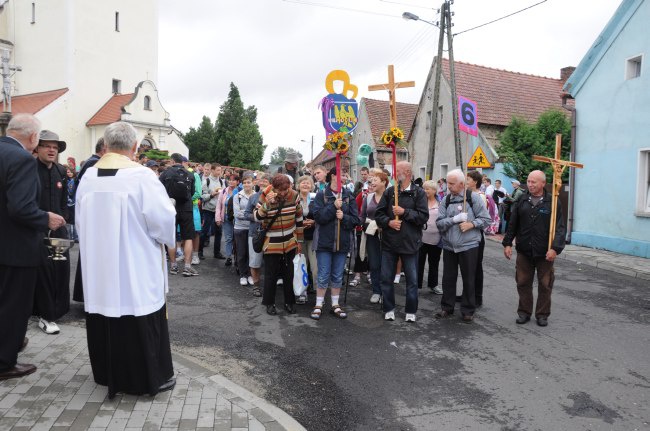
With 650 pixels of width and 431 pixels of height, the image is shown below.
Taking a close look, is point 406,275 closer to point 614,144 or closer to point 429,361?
point 429,361

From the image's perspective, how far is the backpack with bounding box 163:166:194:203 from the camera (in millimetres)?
8727

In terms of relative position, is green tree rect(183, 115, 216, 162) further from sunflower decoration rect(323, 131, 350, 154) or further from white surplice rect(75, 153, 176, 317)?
white surplice rect(75, 153, 176, 317)

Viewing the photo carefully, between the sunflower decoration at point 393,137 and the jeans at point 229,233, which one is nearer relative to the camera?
the sunflower decoration at point 393,137

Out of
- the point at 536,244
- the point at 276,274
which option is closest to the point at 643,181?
the point at 536,244

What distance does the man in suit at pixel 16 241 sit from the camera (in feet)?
13.2

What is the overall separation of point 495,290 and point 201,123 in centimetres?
5194

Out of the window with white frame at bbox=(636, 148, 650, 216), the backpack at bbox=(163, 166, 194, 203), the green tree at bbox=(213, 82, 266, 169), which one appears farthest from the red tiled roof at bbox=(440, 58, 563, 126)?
the green tree at bbox=(213, 82, 266, 169)

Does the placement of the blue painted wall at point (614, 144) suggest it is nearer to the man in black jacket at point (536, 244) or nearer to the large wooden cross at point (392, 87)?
the man in black jacket at point (536, 244)

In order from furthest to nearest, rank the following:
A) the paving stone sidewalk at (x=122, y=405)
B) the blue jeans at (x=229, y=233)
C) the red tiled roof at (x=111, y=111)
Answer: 1. the red tiled roof at (x=111, y=111)
2. the blue jeans at (x=229, y=233)
3. the paving stone sidewalk at (x=122, y=405)

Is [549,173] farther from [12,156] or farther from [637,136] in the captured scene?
[12,156]

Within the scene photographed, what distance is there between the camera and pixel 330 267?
6.77 m

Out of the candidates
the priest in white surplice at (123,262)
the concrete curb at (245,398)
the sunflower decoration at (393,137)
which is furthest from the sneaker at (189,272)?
the priest in white surplice at (123,262)

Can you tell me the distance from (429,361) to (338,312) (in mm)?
1707

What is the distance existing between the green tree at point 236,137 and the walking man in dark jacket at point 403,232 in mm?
43668
